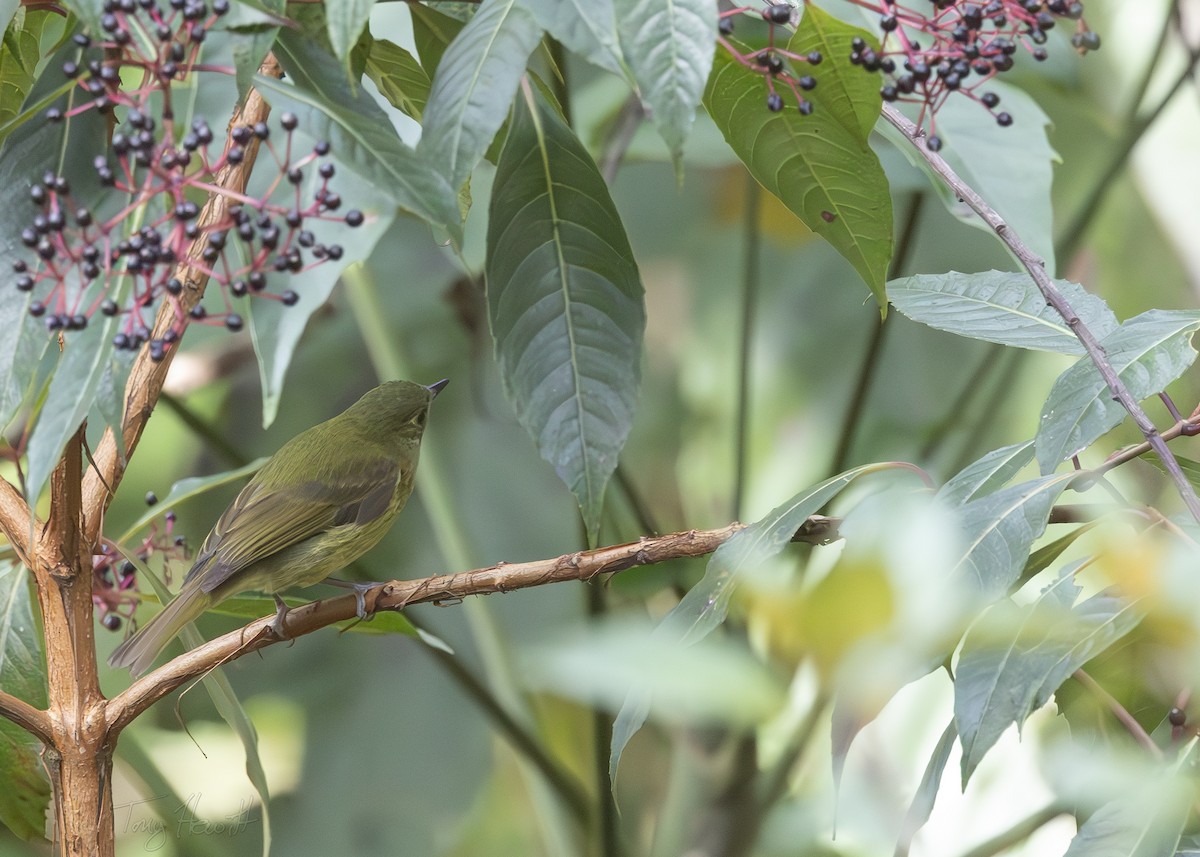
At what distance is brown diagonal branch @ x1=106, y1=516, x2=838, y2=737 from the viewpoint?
0.93 meters

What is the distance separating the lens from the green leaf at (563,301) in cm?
89

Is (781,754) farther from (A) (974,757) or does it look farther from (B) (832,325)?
(A) (974,757)

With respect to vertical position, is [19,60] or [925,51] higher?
[19,60]

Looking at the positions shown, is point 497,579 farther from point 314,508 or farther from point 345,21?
point 314,508

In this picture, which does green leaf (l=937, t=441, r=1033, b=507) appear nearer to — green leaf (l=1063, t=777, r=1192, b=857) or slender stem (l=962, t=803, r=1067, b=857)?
green leaf (l=1063, t=777, r=1192, b=857)

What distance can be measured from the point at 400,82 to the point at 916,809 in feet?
2.54

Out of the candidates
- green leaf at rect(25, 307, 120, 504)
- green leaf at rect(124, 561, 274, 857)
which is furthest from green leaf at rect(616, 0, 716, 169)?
green leaf at rect(124, 561, 274, 857)

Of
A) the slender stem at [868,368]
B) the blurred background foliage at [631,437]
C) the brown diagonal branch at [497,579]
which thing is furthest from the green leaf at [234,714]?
the slender stem at [868,368]

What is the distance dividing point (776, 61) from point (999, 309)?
354mm

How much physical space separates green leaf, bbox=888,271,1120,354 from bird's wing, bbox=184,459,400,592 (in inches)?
31.5

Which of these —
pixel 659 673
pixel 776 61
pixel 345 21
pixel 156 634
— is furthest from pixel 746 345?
pixel 659 673

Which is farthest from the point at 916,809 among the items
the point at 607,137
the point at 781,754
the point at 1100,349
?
the point at 607,137

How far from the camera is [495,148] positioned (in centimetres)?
110

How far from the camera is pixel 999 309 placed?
1.05 m
